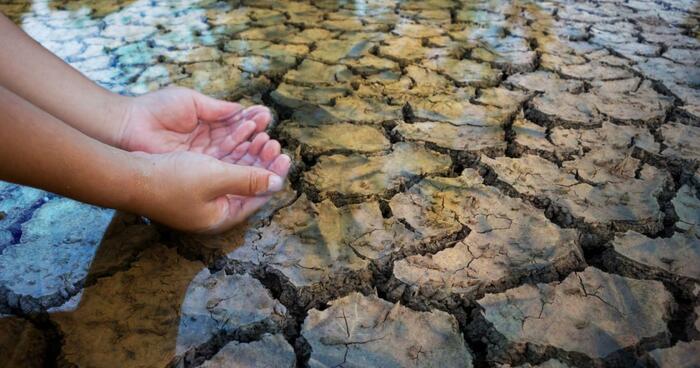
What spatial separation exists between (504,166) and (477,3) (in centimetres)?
219

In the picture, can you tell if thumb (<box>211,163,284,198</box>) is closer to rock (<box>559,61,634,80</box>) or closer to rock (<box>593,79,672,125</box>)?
rock (<box>593,79,672,125</box>)

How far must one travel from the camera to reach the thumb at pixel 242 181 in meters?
1.04

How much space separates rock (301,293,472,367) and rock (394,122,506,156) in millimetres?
720

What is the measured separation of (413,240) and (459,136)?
0.58m

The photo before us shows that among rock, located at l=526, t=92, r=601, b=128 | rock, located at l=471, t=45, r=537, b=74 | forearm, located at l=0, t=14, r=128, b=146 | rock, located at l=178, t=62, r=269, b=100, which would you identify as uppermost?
forearm, located at l=0, t=14, r=128, b=146

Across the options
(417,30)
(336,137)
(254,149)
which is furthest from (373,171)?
(417,30)

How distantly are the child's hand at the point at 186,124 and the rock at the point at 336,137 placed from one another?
0.23m

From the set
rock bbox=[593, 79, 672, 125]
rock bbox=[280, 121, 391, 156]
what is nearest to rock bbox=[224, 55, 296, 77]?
rock bbox=[280, 121, 391, 156]

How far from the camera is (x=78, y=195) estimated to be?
2.97 ft

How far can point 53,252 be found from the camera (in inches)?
43.6

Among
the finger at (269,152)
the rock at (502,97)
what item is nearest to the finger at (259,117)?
the finger at (269,152)

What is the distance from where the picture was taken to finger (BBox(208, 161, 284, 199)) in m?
1.04

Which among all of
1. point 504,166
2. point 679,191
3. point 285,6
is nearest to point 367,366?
point 504,166

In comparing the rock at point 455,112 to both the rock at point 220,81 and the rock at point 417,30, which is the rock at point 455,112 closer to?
the rock at point 220,81
